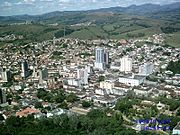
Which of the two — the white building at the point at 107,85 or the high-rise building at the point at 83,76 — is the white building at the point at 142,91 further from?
the high-rise building at the point at 83,76

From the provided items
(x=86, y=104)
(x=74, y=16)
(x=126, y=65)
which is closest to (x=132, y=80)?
(x=126, y=65)

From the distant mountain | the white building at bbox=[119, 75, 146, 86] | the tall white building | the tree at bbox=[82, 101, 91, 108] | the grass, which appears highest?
the distant mountain

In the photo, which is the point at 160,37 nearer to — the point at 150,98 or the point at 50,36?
the point at 50,36

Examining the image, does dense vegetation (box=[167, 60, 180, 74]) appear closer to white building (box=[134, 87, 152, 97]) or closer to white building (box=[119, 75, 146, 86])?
white building (box=[119, 75, 146, 86])

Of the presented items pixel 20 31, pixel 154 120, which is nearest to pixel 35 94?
pixel 154 120

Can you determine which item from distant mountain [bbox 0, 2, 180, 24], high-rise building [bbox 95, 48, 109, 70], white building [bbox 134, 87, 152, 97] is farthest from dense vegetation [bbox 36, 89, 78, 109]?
distant mountain [bbox 0, 2, 180, 24]

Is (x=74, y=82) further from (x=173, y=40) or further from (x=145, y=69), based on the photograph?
(x=173, y=40)

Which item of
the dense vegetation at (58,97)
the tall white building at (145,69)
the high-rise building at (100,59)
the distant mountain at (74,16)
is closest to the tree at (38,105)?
the dense vegetation at (58,97)

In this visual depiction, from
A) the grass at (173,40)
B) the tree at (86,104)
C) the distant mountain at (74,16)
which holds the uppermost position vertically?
the distant mountain at (74,16)

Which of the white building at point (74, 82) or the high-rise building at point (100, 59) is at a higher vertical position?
the high-rise building at point (100, 59)
